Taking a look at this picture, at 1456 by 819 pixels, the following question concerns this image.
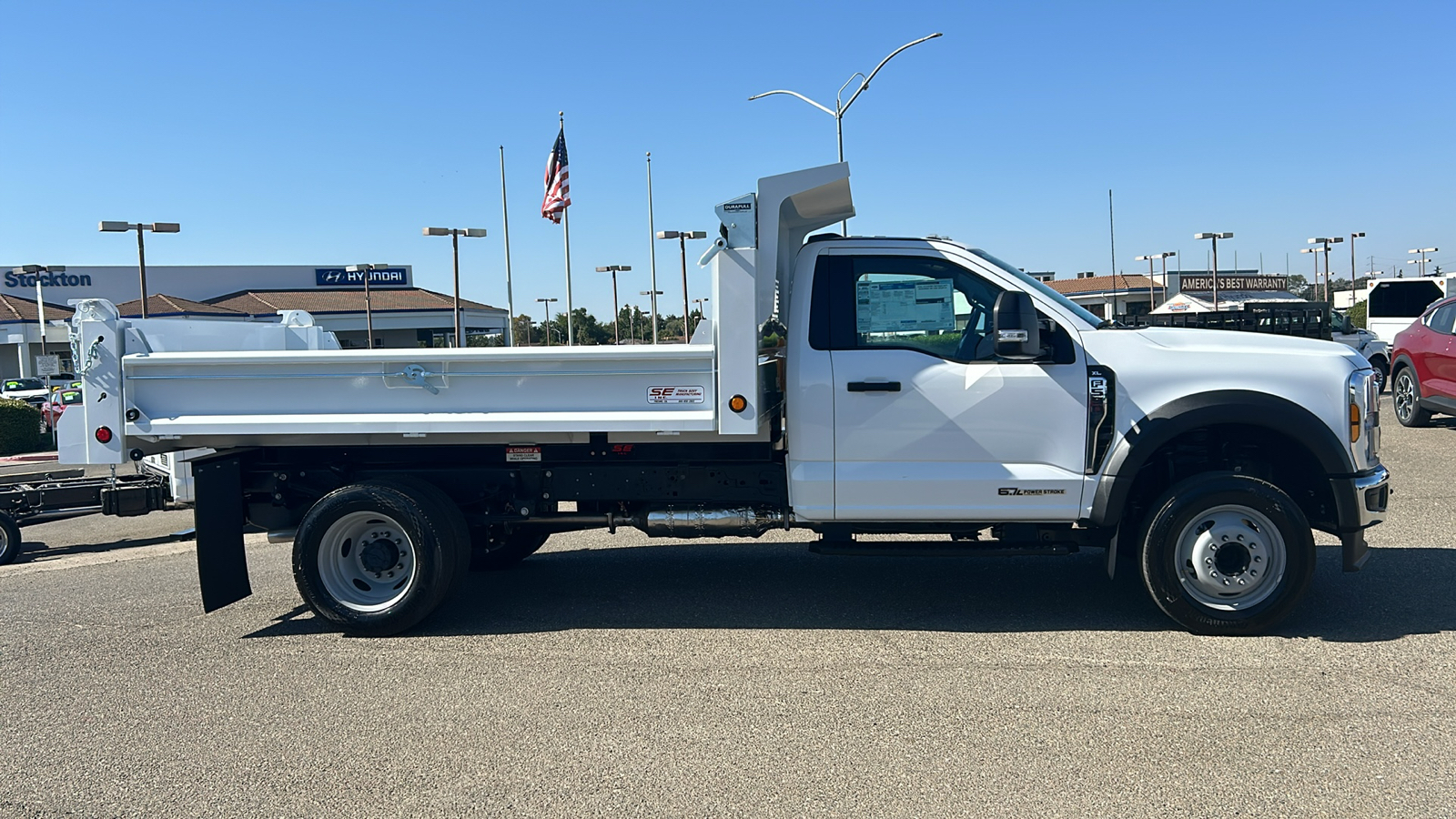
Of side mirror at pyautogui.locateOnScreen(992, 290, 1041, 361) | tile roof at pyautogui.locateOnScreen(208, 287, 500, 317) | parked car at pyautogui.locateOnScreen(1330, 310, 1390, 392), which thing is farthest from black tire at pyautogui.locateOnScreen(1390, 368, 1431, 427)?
tile roof at pyautogui.locateOnScreen(208, 287, 500, 317)

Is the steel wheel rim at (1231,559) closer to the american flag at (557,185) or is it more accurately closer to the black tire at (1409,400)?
the black tire at (1409,400)

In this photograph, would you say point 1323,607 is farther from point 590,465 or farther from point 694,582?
point 590,465

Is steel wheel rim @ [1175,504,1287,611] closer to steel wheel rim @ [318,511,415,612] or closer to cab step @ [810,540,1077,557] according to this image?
cab step @ [810,540,1077,557]

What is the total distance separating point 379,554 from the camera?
632 centimetres

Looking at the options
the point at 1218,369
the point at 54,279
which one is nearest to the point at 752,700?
the point at 1218,369

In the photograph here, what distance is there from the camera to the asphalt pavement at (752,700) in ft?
13.2

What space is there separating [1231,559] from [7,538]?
987 centimetres

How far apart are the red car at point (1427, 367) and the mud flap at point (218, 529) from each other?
13968mm

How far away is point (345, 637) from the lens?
20.7ft

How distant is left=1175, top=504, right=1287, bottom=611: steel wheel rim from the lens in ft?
18.6

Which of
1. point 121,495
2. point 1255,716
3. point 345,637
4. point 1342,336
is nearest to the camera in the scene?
point 1255,716

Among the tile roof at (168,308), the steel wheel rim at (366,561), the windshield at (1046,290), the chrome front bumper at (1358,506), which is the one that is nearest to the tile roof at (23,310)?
the tile roof at (168,308)

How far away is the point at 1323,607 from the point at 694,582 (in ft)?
12.6

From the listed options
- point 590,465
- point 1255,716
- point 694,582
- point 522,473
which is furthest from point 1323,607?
point 522,473
